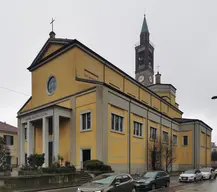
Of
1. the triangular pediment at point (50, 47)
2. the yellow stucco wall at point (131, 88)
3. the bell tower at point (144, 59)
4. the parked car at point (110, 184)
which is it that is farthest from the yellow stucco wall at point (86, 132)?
the bell tower at point (144, 59)

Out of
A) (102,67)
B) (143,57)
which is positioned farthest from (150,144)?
(143,57)

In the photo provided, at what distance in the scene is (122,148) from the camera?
3369cm

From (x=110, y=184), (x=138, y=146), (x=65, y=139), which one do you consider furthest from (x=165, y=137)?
(x=110, y=184)

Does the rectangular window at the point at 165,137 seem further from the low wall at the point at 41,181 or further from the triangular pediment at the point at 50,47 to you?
the low wall at the point at 41,181

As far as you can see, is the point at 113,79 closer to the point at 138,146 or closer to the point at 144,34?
the point at 138,146

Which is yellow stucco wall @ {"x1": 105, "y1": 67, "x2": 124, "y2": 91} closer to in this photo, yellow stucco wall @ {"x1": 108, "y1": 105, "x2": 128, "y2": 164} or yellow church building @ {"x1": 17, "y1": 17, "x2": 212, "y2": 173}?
yellow church building @ {"x1": 17, "y1": 17, "x2": 212, "y2": 173}

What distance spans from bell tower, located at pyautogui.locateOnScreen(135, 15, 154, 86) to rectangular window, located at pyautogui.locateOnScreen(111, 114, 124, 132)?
64.3 metres

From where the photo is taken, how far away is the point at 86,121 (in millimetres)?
32219

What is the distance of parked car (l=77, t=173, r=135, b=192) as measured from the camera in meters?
14.0

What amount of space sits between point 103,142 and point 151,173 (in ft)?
26.4

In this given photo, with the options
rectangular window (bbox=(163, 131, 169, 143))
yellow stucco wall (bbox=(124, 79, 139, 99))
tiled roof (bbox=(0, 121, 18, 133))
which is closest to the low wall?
yellow stucco wall (bbox=(124, 79, 139, 99))

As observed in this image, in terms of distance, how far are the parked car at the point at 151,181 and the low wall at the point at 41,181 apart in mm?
5665

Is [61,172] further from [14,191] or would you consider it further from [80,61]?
[80,61]

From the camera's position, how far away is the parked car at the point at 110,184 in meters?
14.0
